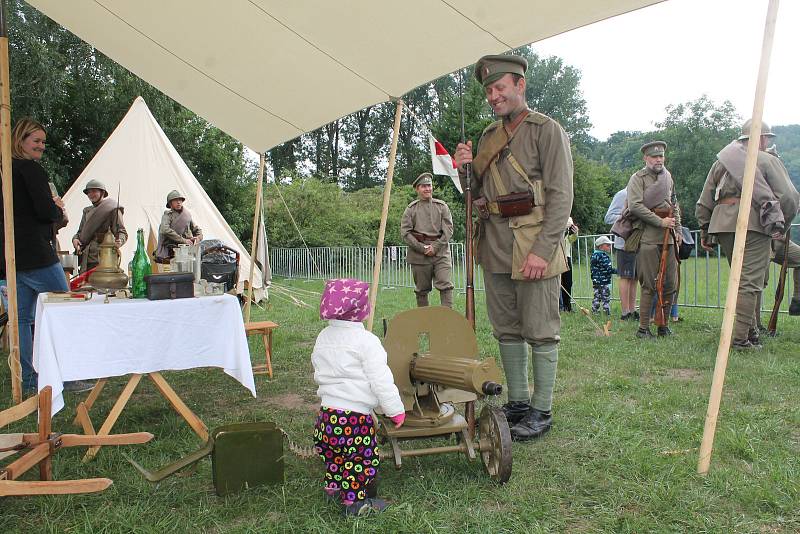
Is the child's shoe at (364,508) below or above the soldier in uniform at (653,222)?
below

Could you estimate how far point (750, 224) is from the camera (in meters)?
4.75

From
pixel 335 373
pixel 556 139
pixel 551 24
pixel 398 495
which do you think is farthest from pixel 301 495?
pixel 551 24

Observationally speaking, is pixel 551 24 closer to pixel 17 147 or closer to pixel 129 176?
pixel 17 147

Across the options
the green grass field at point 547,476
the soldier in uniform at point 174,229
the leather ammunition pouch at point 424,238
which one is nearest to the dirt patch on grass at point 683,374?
the green grass field at point 547,476

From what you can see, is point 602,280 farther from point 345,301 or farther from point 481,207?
point 345,301

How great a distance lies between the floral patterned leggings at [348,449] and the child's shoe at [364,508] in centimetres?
2

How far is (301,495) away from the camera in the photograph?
2508 millimetres

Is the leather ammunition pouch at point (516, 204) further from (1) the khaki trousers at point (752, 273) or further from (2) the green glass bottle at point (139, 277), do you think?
(1) the khaki trousers at point (752, 273)

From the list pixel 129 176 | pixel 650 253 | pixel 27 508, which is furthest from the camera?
pixel 129 176

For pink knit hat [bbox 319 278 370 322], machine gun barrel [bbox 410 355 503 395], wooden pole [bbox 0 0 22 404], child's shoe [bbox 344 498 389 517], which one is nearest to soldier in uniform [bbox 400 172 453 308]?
wooden pole [bbox 0 0 22 404]

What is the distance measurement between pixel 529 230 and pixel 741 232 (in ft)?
3.07

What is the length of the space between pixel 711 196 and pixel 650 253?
2.92 ft

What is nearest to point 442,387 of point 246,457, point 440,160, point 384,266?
point 246,457

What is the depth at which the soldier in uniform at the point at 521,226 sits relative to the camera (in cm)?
300
